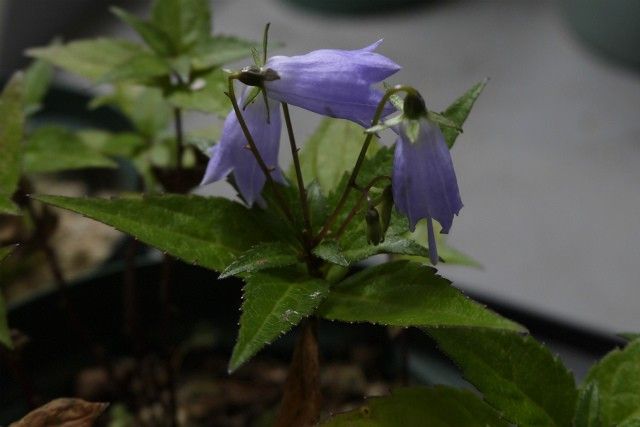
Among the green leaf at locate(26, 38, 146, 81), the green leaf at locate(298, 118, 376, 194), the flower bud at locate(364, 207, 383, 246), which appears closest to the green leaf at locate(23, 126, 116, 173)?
the green leaf at locate(26, 38, 146, 81)

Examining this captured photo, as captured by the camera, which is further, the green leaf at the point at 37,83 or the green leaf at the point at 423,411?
the green leaf at the point at 37,83

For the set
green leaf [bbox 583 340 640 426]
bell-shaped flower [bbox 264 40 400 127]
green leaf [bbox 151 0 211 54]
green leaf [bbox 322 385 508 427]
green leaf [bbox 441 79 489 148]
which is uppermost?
bell-shaped flower [bbox 264 40 400 127]

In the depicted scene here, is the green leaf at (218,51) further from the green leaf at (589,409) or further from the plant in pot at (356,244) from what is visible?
the green leaf at (589,409)

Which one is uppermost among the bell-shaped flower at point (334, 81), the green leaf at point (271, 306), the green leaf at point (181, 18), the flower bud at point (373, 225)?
the bell-shaped flower at point (334, 81)

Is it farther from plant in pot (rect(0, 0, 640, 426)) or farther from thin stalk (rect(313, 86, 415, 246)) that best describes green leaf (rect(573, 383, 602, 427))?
thin stalk (rect(313, 86, 415, 246))

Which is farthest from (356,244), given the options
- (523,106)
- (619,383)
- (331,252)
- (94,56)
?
(523,106)

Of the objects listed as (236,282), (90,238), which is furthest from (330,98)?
A: (90,238)

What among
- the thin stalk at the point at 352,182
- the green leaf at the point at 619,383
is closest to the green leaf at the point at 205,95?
the thin stalk at the point at 352,182
